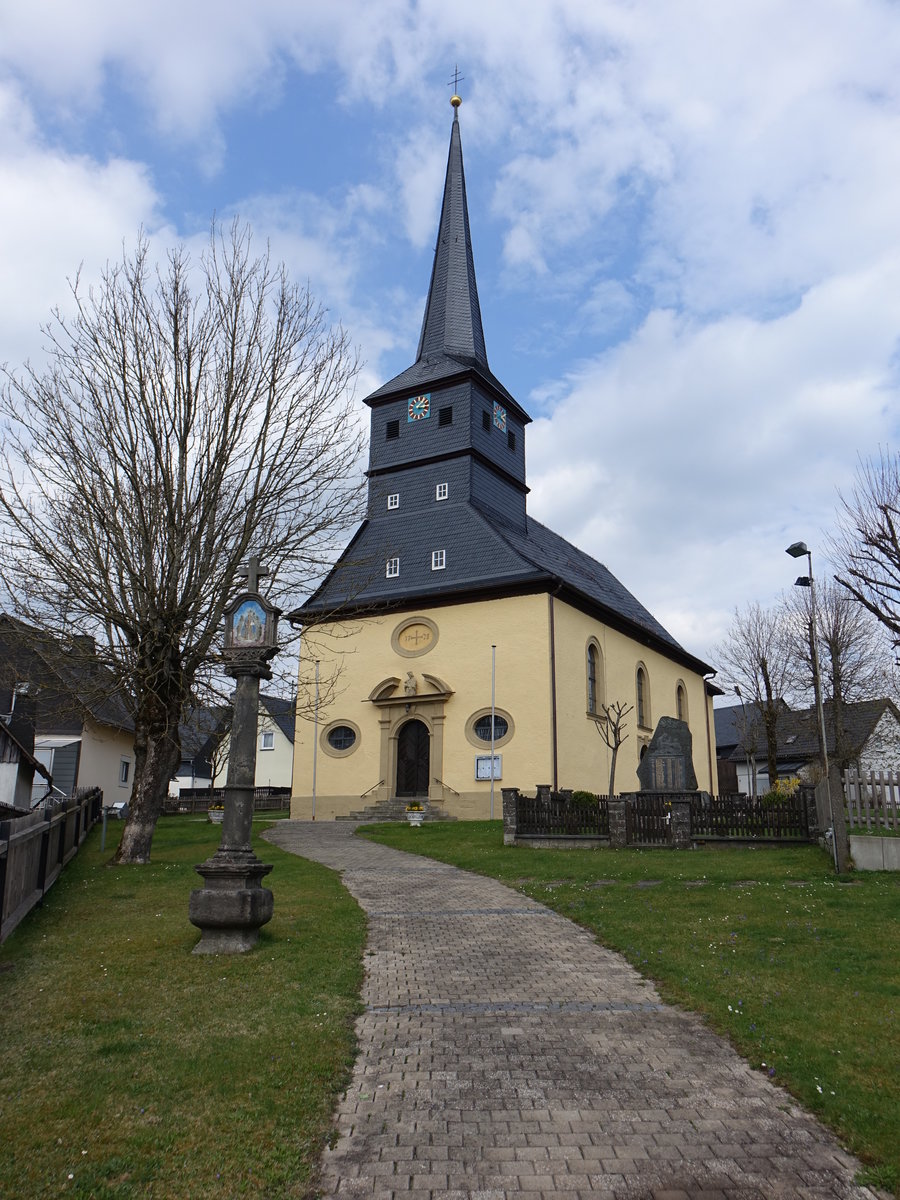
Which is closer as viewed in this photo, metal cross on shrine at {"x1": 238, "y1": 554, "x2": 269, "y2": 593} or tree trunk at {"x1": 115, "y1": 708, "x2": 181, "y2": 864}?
metal cross on shrine at {"x1": 238, "y1": 554, "x2": 269, "y2": 593}

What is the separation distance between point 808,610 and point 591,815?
21.7 metres

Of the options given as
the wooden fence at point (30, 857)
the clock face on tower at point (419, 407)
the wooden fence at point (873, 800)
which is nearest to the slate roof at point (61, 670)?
the wooden fence at point (30, 857)

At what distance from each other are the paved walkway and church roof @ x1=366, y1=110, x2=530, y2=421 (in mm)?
28779

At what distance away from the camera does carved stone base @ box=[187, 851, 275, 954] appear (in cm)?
843

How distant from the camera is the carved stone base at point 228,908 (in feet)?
27.7

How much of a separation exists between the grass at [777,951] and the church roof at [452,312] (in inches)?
904

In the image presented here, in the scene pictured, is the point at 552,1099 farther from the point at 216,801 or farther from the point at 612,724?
the point at 216,801

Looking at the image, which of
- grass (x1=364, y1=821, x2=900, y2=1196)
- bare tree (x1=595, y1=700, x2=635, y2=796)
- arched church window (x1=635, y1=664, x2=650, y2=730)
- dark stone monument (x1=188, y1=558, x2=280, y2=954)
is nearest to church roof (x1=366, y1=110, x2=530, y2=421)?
arched church window (x1=635, y1=664, x2=650, y2=730)

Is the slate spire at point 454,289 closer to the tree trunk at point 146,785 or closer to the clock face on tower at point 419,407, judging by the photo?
the clock face on tower at point 419,407

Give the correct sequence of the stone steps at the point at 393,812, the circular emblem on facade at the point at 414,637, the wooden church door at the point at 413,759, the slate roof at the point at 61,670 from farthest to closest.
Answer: the circular emblem on facade at the point at 414,637 → the wooden church door at the point at 413,759 → the stone steps at the point at 393,812 → the slate roof at the point at 61,670

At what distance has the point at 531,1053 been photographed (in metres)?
5.64

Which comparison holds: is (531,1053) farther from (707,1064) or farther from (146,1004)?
(146,1004)

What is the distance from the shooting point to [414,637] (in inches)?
1230

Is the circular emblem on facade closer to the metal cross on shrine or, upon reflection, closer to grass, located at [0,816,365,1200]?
the metal cross on shrine
